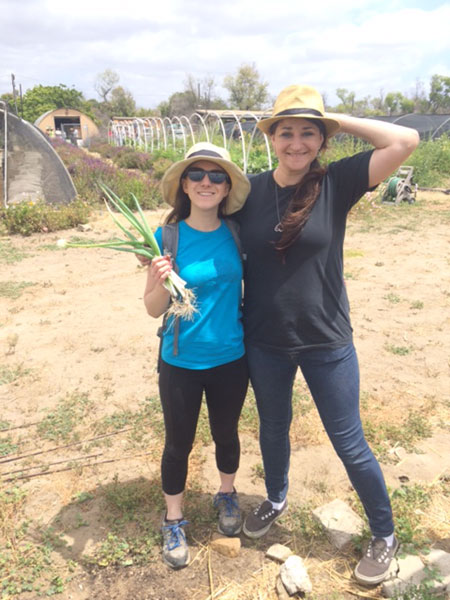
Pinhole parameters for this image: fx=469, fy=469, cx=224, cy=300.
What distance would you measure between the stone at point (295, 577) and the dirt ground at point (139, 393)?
8 cm

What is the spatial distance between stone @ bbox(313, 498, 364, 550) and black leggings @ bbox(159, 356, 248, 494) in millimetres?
641

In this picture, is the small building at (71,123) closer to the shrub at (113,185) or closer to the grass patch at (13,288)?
the shrub at (113,185)

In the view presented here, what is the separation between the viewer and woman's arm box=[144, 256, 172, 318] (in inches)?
70.7

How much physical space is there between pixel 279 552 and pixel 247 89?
→ 61.3 metres

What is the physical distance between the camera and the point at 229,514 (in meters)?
2.37

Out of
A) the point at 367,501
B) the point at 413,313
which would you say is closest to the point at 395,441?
the point at 367,501

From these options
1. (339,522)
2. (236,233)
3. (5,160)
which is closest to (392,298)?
(339,522)

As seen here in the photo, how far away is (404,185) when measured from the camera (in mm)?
11477

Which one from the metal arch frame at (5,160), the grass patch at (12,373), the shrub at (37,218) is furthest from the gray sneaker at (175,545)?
the metal arch frame at (5,160)

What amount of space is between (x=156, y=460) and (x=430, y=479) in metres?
1.62

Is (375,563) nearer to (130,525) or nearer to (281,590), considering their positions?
(281,590)

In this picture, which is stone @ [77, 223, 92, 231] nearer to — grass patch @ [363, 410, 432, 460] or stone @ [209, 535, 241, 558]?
grass patch @ [363, 410, 432, 460]

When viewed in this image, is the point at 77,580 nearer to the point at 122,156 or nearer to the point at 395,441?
the point at 395,441

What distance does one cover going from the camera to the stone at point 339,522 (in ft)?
7.36
